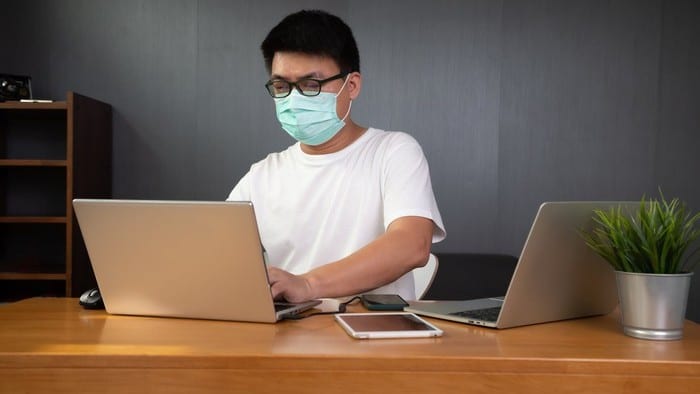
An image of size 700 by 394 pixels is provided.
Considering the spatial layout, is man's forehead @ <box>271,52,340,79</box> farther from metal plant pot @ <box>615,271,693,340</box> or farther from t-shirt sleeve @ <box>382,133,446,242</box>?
metal plant pot @ <box>615,271,693,340</box>

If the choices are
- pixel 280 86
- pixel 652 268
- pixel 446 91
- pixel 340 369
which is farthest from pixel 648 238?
pixel 446 91

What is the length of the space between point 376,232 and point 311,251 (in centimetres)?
20

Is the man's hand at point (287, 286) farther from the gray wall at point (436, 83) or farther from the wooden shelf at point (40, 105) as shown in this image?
the gray wall at point (436, 83)

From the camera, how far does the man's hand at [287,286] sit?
145 centimetres

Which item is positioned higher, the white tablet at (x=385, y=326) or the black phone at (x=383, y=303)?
the white tablet at (x=385, y=326)

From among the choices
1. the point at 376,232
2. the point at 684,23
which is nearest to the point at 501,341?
the point at 376,232

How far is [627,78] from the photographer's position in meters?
3.96

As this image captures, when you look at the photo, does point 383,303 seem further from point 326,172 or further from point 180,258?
point 326,172

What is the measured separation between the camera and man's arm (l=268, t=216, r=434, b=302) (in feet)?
4.89

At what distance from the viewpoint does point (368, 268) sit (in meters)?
1.73

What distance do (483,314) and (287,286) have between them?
39 centimetres

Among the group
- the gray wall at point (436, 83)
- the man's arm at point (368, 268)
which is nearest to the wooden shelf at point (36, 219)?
the gray wall at point (436, 83)

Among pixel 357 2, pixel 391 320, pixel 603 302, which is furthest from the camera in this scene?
pixel 357 2

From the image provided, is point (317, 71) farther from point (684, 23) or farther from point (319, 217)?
point (684, 23)
